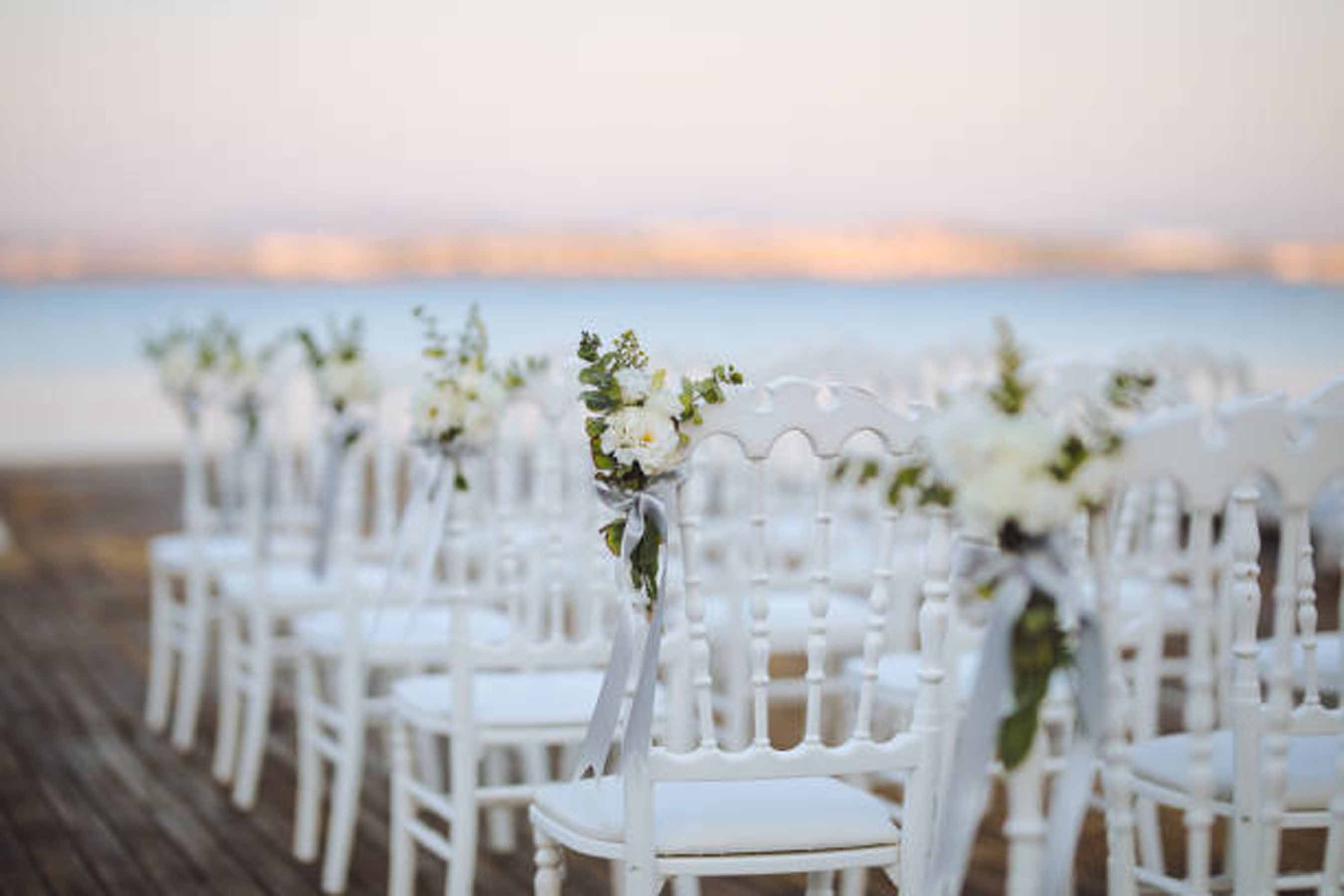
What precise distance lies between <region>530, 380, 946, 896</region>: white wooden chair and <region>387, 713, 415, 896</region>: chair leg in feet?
3.05

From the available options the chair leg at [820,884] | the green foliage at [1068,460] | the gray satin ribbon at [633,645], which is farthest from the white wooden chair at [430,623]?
the green foliage at [1068,460]

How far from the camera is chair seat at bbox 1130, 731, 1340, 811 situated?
7.54 ft

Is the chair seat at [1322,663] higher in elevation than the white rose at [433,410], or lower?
lower

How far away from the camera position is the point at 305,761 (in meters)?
3.67

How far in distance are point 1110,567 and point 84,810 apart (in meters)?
2.91

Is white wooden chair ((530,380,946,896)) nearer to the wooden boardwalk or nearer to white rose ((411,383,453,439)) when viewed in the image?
white rose ((411,383,453,439))

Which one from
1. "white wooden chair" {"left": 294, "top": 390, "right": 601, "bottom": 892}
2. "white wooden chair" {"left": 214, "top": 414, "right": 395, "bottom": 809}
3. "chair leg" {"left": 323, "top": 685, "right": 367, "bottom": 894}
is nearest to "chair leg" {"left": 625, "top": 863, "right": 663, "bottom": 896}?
"white wooden chair" {"left": 294, "top": 390, "right": 601, "bottom": 892}

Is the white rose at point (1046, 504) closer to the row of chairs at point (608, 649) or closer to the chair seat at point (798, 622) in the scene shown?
the row of chairs at point (608, 649)

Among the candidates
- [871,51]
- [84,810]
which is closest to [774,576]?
[84,810]

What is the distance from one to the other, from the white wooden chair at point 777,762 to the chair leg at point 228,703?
2.16m

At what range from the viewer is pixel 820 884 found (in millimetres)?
2498

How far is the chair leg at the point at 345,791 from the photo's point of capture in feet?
11.1

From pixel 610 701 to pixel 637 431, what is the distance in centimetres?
44

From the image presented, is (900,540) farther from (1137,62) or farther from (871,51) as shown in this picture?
(871,51)
